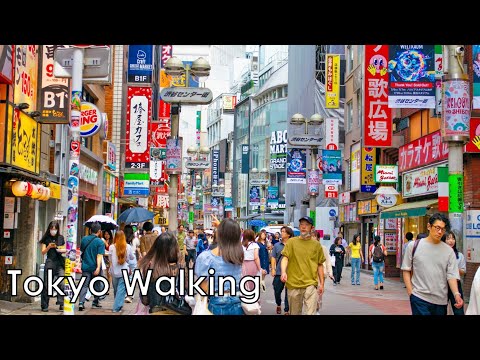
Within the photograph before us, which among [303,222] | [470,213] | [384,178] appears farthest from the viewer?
[384,178]

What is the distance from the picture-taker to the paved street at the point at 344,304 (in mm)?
15077

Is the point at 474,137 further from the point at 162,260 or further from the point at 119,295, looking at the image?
the point at 162,260

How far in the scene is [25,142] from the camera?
1617 cm

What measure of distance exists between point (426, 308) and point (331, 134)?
32968mm

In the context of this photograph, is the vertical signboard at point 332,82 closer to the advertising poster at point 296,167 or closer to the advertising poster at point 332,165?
the advertising poster at point 296,167

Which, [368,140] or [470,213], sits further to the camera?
[368,140]

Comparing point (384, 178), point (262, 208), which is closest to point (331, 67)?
point (384, 178)

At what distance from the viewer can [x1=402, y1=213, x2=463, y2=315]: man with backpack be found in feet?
26.9

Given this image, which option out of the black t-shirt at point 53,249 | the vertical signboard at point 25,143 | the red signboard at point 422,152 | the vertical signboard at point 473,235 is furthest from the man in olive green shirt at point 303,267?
the red signboard at point 422,152

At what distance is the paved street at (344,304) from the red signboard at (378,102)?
5.48 meters
